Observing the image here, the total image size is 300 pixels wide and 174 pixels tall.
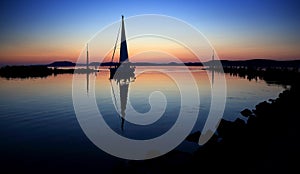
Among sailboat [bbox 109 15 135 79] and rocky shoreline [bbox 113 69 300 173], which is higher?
sailboat [bbox 109 15 135 79]

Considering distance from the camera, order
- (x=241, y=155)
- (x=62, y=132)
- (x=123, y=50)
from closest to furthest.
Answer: (x=241, y=155) < (x=62, y=132) < (x=123, y=50)

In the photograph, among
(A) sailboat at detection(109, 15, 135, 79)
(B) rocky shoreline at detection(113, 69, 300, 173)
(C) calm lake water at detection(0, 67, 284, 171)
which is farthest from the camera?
(A) sailboat at detection(109, 15, 135, 79)

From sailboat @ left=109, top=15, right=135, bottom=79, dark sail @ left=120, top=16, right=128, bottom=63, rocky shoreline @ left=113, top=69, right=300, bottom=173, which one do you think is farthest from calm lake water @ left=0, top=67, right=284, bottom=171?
dark sail @ left=120, top=16, right=128, bottom=63

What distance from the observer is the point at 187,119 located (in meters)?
14.8

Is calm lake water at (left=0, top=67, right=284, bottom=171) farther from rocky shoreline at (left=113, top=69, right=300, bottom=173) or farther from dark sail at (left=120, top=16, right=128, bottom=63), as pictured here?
dark sail at (left=120, top=16, right=128, bottom=63)

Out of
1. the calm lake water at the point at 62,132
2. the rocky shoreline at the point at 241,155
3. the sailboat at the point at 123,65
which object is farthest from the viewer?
the sailboat at the point at 123,65

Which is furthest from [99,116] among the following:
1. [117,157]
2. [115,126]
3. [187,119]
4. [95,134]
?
[117,157]

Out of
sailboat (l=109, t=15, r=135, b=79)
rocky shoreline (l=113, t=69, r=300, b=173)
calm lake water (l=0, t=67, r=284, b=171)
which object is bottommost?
calm lake water (l=0, t=67, r=284, b=171)

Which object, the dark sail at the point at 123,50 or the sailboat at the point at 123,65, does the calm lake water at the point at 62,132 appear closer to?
the sailboat at the point at 123,65

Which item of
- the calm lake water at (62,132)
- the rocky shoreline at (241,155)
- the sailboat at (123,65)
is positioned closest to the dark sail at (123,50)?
the sailboat at (123,65)

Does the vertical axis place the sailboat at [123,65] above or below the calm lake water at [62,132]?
above

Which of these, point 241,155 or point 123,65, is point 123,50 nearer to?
point 123,65

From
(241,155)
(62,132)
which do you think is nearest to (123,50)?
(62,132)

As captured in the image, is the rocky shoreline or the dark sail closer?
the rocky shoreline
